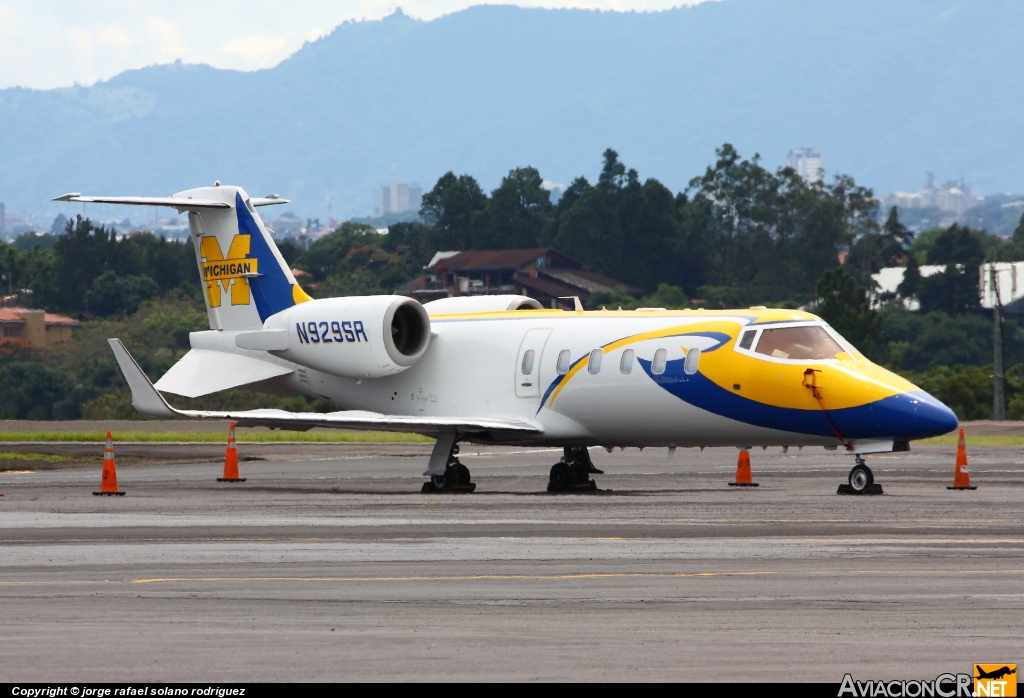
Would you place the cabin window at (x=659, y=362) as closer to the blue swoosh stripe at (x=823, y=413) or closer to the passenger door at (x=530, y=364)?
the blue swoosh stripe at (x=823, y=413)

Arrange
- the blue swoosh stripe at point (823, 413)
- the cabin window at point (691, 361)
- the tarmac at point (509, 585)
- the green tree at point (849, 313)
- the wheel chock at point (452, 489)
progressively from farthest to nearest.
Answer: the green tree at point (849, 313)
the wheel chock at point (452, 489)
the cabin window at point (691, 361)
the blue swoosh stripe at point (823, 413)
the tarmac at point (509, 585)

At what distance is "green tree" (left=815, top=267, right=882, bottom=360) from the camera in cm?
6744

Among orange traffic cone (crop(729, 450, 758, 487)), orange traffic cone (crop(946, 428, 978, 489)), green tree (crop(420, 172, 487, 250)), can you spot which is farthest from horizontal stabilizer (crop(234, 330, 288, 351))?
green tree (crop(420, 172, 487, 250))

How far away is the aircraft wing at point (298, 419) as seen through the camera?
22.0m

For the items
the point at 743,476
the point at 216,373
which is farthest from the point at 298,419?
the point at 743,476

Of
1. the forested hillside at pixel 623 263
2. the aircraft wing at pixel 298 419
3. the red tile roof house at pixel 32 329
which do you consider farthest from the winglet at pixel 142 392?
the red tile roof house at pixel 32 329

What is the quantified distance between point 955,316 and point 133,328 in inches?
2023

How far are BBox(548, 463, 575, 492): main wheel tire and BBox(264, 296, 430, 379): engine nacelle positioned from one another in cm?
312

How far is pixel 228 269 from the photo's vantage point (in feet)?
89.7

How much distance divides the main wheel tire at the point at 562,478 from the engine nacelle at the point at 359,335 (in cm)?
312

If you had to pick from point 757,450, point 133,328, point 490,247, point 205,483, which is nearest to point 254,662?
point 205,483

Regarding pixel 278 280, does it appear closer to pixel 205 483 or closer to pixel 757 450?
pixel 205 483

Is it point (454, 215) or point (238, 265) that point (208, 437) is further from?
point (454, 215)

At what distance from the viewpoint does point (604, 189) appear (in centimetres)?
12050
